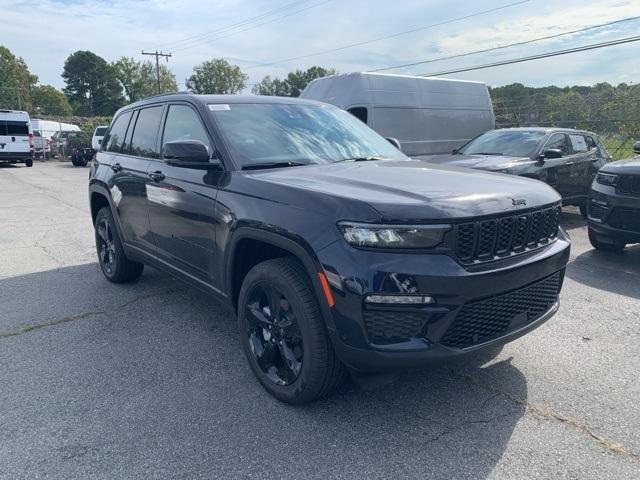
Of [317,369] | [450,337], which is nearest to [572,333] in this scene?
[450,337]

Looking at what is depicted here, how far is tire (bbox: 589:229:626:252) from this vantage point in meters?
6.41

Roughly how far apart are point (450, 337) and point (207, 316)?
2566 millimetres

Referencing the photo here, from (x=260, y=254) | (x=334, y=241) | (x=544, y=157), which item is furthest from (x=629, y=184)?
(x=334, y=241)

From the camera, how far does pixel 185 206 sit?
3732mm

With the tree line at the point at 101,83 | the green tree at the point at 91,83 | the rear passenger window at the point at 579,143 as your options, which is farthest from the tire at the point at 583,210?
the green tree at the point at 91,83

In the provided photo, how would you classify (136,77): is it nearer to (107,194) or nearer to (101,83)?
(101,83)

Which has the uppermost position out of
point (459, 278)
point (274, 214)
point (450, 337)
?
point (274, 214)

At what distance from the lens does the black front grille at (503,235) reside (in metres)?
2.55

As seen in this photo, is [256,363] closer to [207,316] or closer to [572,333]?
[207,316]

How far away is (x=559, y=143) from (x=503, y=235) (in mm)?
7495

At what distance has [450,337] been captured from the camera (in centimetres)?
254

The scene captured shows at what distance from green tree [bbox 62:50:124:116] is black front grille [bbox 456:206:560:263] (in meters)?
96.3

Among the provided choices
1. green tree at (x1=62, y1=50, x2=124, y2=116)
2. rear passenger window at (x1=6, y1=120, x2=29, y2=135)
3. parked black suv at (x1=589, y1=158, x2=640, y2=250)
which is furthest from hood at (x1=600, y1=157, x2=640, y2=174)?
green tree at (x1=62, y1=50, x2=124, y2=116)

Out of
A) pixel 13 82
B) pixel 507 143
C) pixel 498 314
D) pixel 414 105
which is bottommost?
pixel 498 314
